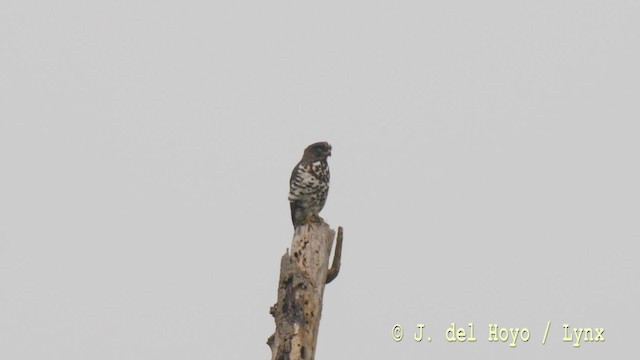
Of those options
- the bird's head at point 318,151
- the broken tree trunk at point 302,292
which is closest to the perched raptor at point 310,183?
the bird's head at point 318,151

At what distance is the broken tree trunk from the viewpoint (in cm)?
941

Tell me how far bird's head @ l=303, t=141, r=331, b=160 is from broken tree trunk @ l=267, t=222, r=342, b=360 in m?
2.52

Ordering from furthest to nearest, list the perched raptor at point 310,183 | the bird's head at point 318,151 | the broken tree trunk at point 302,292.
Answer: the bird's head at point 318,151 → the perched raptor at point 310,183 → the broken tree trunk at point 302,292

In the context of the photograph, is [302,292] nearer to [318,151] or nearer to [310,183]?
[310,183]

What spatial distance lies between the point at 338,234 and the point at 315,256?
18.8 inches

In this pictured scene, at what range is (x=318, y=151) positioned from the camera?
12586mm

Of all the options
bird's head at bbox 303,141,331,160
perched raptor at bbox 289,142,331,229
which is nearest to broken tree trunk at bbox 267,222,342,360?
perched raptor at bbox 289,142,331,229

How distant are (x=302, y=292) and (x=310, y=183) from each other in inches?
116

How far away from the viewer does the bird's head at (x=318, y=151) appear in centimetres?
1255

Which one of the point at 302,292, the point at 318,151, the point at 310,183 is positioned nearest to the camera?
the point at 302,292

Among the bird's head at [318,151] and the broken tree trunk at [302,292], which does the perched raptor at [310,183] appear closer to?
the bird's head at [318,151]

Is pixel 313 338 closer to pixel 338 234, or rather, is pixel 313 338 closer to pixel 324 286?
pixel 324 286

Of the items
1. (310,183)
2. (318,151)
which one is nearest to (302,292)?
(310,183)

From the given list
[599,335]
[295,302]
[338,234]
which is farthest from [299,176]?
[599,335]
